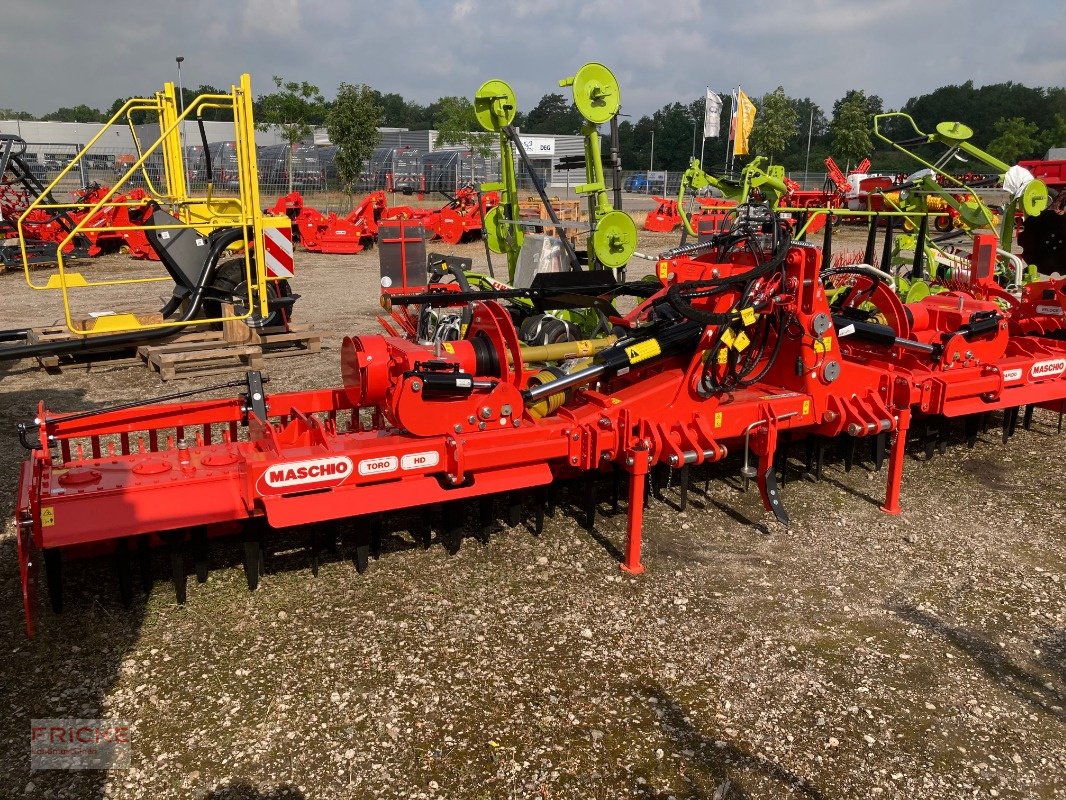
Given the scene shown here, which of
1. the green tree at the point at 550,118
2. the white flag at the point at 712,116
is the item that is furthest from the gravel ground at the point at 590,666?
the green tree at the point at 550,118

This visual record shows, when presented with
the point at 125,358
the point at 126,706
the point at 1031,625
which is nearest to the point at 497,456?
the point at 126,706

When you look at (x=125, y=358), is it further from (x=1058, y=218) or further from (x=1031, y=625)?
(x=1058, y=218)

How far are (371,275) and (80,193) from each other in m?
8.35

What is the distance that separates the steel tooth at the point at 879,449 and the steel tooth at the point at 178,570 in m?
4.42

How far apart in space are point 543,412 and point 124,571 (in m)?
2.19

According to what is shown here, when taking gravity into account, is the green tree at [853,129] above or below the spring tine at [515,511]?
above

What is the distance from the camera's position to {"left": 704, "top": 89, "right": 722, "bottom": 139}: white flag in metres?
15.7

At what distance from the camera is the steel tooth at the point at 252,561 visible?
12.7 ft

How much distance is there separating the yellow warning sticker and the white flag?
12359 millimetres

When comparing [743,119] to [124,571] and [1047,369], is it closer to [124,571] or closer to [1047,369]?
[1047,369]

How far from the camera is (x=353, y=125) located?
28219 mm

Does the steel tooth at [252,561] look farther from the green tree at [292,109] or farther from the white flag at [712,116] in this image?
the green tree at [292,109]

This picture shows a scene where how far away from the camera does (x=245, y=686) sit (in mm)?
3283

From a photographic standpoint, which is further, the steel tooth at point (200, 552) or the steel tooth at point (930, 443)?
the steel tooth at point (930, 443)
